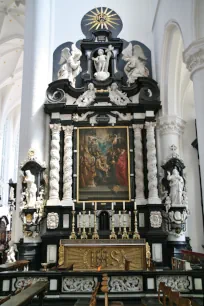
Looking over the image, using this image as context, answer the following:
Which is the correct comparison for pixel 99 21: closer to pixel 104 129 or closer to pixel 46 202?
pixel 104 129

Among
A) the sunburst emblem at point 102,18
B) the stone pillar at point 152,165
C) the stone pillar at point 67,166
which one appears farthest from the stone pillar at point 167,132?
the sunburst emblem at point 102,18

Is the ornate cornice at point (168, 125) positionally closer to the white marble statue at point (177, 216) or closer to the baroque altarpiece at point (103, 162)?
the baroque altarpiece at point (103, 162)

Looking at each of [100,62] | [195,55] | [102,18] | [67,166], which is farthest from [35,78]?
[195,55]

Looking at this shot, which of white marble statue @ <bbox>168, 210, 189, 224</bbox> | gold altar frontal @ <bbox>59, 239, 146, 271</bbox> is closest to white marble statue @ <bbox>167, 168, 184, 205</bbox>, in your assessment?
white marble statue @ <bbox>168, 210, 189, 224</bbox>

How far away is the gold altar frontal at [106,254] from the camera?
9.99m

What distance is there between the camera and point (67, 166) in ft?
40.1

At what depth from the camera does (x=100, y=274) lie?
7477 mm

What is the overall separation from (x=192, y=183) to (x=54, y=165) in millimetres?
5392

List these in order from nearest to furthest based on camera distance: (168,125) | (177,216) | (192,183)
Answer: (177,216), (168,125), (192,183)

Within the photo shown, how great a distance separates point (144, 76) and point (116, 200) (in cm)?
452

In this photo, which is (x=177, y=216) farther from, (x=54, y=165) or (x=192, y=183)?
(x=54, y=165)

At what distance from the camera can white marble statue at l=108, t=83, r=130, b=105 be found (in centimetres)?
1287

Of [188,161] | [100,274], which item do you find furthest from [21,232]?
[188,161]

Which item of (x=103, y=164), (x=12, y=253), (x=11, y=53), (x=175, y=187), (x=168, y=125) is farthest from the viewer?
(x=11, y=53)
